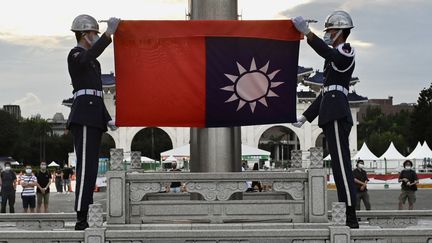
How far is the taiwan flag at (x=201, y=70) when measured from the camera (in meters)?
7.41

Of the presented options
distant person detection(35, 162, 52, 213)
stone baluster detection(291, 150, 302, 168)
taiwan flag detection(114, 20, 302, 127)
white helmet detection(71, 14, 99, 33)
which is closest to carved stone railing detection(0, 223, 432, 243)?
taiwan flag detection(114, 20, 302, 127)

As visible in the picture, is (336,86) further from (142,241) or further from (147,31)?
(142,241)

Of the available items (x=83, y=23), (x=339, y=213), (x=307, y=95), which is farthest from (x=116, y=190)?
(x=307, y=95)

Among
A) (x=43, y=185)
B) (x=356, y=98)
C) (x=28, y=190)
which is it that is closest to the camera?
(x=28, y=190)

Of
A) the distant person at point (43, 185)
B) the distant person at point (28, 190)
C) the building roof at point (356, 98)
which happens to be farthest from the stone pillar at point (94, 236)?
the building roof at point (356, 98)

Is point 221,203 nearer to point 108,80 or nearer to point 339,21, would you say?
point 339,21

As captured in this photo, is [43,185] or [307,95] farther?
[307,95]

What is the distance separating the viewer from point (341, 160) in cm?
712

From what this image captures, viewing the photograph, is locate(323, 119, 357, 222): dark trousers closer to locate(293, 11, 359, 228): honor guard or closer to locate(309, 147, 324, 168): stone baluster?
locate(293, 11, 359, 228): honor guard

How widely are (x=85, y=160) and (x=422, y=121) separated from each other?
6797 centimetres

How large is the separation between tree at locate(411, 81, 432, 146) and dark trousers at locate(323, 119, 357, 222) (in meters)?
65.4

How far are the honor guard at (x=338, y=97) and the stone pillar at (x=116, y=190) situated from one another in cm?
218

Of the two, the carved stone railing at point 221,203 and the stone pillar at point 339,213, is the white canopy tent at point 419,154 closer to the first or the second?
the carved stone railing at point 221,203

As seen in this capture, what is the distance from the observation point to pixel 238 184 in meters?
6.97
